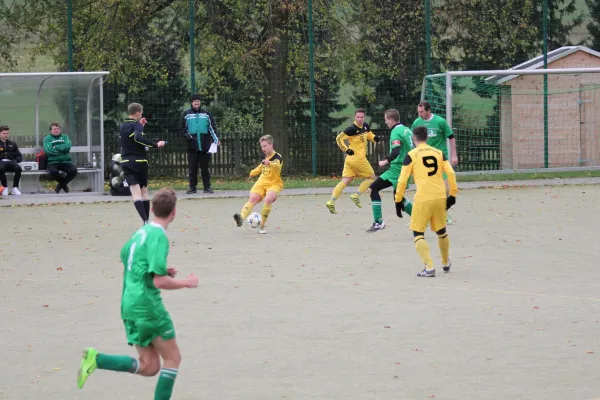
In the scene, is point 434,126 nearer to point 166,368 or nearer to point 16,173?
point 166,368

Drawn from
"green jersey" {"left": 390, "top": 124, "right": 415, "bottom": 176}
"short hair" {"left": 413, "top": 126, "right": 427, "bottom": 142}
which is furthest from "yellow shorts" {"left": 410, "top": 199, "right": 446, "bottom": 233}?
"green jersey" {"left": 390, "top": 124, "right": 415, "bottom": 176}

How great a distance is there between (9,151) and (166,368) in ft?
59.3

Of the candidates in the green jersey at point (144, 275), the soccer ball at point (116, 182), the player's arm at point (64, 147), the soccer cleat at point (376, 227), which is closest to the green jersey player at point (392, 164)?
the soccer cleat at point (376, 227)

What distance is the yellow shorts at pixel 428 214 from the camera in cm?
1188

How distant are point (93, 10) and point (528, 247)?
17889 millimetres

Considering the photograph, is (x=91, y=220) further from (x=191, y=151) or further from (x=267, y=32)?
(x=267, y=32)

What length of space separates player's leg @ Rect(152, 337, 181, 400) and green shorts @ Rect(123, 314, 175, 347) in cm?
4

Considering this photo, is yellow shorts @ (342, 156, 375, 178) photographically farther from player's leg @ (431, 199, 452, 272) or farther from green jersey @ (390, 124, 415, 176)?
player's leg @ (431, 199, 452, 272)

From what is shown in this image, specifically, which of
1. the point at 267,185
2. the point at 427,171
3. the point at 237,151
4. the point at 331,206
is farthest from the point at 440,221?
the point at 237,151

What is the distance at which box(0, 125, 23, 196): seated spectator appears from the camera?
23.5m

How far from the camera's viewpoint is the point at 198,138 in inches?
927

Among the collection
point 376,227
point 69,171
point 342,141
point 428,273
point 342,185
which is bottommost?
point 428,273

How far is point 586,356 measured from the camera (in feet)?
26.5

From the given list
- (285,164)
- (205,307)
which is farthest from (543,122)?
(205,307)
